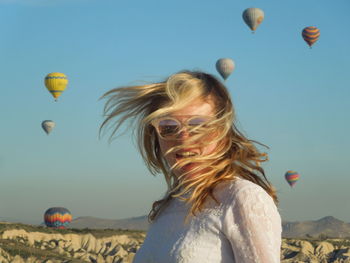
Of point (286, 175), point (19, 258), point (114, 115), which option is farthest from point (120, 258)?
point (114, 115)

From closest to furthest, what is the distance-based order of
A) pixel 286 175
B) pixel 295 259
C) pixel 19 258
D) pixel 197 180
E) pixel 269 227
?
pixel 269 227, pixel 197 180, pixel 19 258, pixel 295 259, pixel 286 175

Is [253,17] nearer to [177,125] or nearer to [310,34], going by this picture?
[310,34]

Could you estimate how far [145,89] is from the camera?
3.36m

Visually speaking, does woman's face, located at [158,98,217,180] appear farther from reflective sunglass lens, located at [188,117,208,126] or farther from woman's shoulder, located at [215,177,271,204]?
woman's shoulder, located at [215,177,271,204]

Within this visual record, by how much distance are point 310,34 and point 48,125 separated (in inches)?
1066

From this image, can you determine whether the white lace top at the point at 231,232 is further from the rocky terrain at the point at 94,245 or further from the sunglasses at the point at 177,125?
the rocky terrain at the point at 94,245

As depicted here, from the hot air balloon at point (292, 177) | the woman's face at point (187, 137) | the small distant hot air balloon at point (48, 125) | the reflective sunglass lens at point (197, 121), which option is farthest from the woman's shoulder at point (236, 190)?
the hot air balloon at point (292, 177)

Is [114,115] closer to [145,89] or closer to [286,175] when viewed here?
[145,89]

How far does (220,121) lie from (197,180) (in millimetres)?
290

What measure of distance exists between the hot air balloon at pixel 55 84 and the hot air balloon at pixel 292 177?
26458 millimetres

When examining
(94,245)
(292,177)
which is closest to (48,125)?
(94,245)

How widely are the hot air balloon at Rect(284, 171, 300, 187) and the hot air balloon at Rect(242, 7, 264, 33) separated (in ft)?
58.1

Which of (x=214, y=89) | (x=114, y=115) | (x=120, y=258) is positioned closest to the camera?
(x=214, y=89)

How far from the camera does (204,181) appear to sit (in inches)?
118
